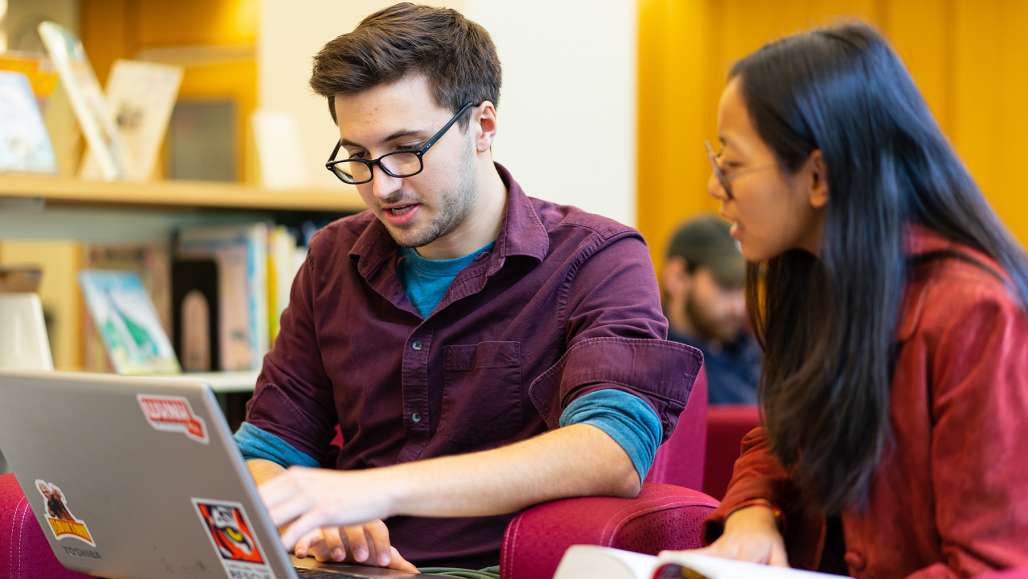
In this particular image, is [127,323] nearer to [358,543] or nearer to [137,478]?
[358,543]

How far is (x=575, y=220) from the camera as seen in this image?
5.91 feet

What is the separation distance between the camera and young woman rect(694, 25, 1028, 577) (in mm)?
1123

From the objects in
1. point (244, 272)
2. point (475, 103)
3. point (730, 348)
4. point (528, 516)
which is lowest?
point (730, 348)

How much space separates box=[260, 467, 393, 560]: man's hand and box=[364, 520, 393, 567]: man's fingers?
20 centimetres

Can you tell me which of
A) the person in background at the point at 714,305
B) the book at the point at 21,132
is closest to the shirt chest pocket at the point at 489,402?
the book at the point at 21,132

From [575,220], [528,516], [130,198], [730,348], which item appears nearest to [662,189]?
[730,348]

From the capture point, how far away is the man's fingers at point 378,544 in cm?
152

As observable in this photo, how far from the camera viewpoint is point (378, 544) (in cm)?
153

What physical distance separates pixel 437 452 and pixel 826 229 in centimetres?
70

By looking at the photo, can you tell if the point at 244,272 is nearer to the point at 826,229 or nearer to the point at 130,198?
the point at 130,198

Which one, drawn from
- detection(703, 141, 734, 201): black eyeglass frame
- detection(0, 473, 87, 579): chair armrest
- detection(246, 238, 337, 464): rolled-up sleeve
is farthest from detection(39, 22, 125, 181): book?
detection(703, 141, 734, 201): black eyeglass frame

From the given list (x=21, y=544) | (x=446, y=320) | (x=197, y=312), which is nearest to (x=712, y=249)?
(x=197, y=312)

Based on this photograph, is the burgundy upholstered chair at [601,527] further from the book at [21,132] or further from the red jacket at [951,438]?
the book at [21,132]

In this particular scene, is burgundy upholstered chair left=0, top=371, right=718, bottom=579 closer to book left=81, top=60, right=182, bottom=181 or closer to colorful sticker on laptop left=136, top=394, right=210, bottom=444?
colorful sticker on laptop left=136, top=394, right=210, bottom=444
